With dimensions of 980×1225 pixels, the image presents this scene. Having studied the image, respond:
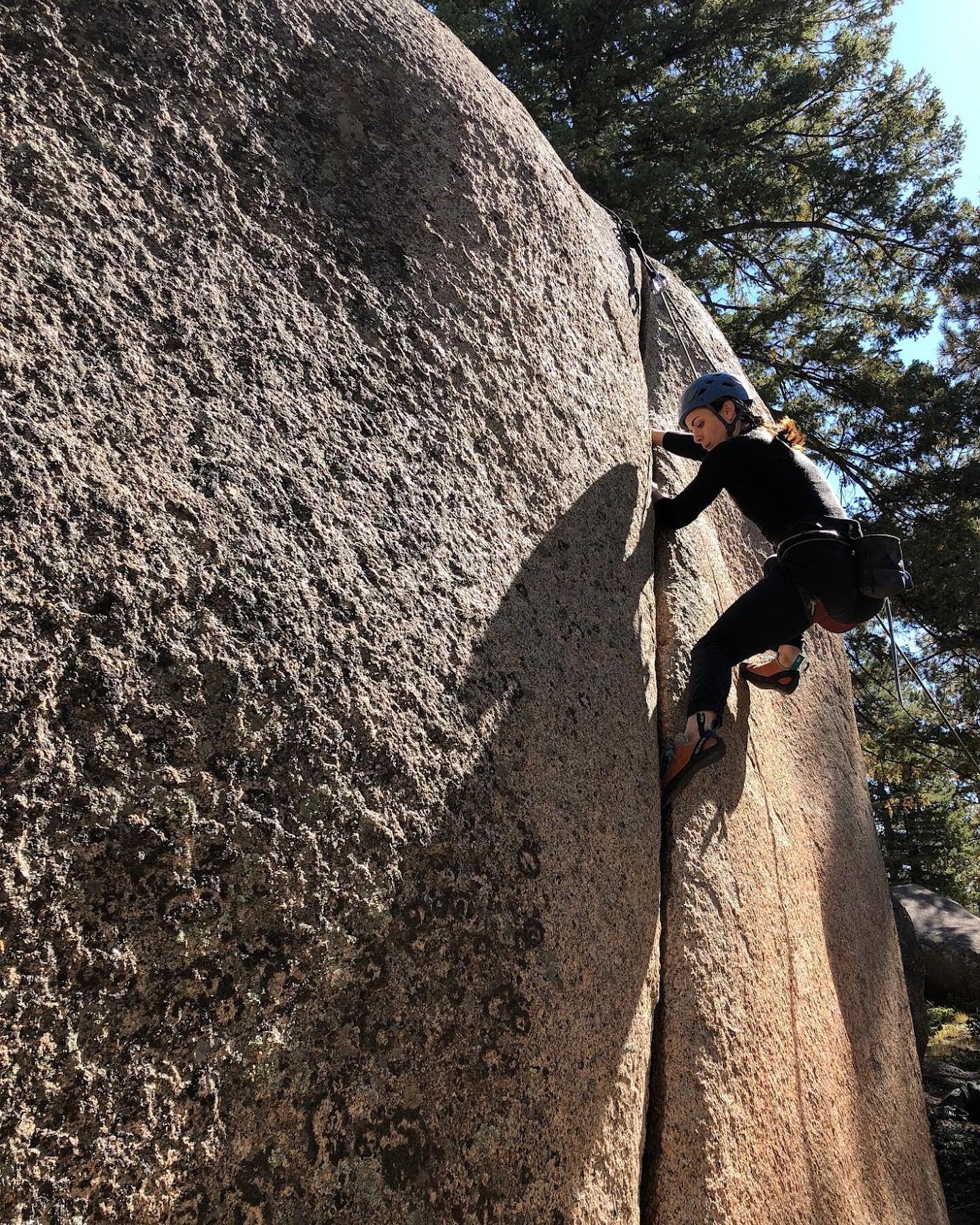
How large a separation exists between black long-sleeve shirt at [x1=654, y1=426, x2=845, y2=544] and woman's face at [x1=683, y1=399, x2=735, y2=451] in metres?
0.14

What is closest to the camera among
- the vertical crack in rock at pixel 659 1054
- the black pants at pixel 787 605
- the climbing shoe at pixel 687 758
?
the vertical crack in rock at pixel 659 1054

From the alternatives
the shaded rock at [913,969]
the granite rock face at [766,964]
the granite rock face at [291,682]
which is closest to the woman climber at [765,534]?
the granite rock face at [766,964]

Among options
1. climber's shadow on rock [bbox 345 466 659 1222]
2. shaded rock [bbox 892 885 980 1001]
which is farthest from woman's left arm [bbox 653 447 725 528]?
shaded rock [bbox 892 885 980 1001]

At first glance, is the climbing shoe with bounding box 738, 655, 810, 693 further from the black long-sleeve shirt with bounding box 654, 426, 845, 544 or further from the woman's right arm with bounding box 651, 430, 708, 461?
the woman's right arm with bounding box 651, 430, 708, 461

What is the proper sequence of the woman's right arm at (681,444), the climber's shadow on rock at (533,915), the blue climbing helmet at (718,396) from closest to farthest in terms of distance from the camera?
1. the climber's shadow on rock at (533,915)
2. the blue climbing helmet at (718,396)
3. the woman's right arm at (681,444)

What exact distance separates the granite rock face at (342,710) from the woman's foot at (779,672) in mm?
333

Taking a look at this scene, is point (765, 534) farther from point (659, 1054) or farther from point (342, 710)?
point (342, 710)

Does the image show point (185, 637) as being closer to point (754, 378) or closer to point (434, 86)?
point (434, 86)

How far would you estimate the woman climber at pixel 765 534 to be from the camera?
3.05 metres

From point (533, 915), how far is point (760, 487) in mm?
2047

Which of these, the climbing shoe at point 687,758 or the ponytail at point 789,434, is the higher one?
the ponytail at point 789,434

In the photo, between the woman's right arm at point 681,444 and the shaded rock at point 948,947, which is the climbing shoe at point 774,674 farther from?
the shaded rock at point 948,947

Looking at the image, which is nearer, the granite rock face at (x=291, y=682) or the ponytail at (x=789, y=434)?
the granite rock face at (x=291, y=682)

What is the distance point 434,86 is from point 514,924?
2.76 m
